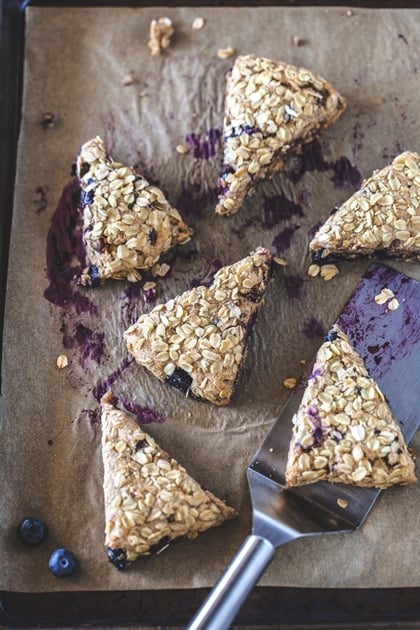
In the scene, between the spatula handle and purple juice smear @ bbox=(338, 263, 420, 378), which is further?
purple juice smear @ bbox=(338, 263, 420, 378)

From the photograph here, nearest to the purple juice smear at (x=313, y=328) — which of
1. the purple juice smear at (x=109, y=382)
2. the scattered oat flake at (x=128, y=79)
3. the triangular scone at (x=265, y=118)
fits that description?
the triangular scone at (x=265, y=118)

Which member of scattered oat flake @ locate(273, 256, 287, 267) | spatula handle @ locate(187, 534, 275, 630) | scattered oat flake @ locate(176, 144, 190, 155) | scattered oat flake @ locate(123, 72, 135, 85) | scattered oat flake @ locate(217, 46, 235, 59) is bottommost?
spatula handle @ locate(187, 534, 275, 630)

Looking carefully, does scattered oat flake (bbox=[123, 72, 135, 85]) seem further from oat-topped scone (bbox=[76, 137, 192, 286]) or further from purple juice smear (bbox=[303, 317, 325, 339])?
purple juice smear (bbox=[303, 317, 325, 339])

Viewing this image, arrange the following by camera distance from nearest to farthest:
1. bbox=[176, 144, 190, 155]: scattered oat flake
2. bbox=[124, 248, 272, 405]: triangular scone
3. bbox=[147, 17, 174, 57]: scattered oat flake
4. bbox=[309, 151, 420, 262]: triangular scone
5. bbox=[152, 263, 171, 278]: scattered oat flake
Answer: bbox=[124, 248, 272, 405]: triangular scone → bbox=[309, 151, 420, 262]: triangular scone → bbox=[152, 263, 171, 278]: scattered oat flake → bbox=[176, 144, 190, 155]: scattered oat flake → bbox=[147, 17, 174, 57]: scattered oat flake

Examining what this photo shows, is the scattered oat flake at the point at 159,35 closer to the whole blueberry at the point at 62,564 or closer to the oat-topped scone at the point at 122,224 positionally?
the oat-topped scone at the point at 122,224

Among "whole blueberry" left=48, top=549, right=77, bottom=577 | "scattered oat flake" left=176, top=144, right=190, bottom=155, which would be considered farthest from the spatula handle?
"scattered oat flake" left=176, top=144, right=190, bottom=155

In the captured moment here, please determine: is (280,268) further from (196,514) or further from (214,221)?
(196,514)

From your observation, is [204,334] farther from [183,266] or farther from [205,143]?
[205,143]
